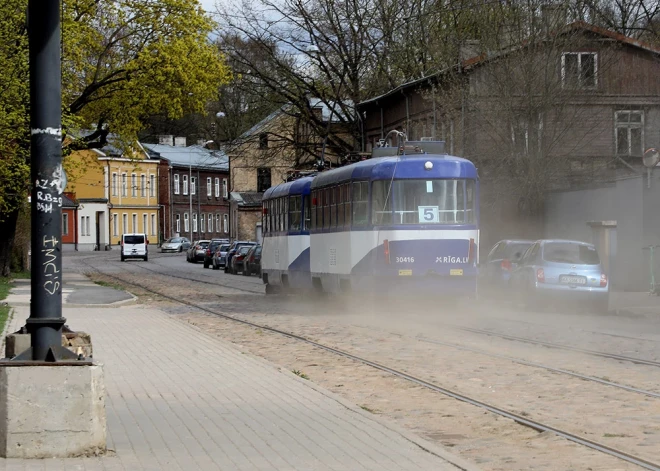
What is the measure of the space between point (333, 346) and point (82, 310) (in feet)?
36.4

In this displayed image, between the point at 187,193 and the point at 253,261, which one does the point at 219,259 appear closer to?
the point at 253,261

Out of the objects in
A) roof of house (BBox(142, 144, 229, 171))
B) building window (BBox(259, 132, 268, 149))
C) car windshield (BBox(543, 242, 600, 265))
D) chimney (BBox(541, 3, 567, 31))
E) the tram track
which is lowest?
the tram track

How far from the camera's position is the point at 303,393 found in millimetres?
12062

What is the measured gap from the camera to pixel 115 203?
380 ft

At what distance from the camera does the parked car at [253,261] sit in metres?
54.4

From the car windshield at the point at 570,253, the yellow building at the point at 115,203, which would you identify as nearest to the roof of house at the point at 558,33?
the car windshield at the point at 570,253

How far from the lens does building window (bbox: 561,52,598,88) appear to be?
37.0 meters

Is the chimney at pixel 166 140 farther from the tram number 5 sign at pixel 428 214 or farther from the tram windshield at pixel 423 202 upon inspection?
the tram number 5 sign at pixel 428 214

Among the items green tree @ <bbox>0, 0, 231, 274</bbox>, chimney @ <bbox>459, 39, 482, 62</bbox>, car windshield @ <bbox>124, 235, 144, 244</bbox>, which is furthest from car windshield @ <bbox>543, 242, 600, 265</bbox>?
car windshield @ <bbox>124, 235, 144, 244</bbox>

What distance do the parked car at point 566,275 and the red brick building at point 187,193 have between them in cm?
9118

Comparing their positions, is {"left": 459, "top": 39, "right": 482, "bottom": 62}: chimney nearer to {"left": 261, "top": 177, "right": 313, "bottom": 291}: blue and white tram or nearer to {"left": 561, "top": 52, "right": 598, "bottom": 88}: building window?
{"left": 561, "top": 52, "right": 598, "bottom": 88}: building window

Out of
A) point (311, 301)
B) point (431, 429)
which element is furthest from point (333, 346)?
point (311, 301)

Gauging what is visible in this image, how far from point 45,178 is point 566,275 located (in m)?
18.1

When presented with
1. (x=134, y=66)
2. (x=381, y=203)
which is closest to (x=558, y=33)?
(x=381, y=203)
